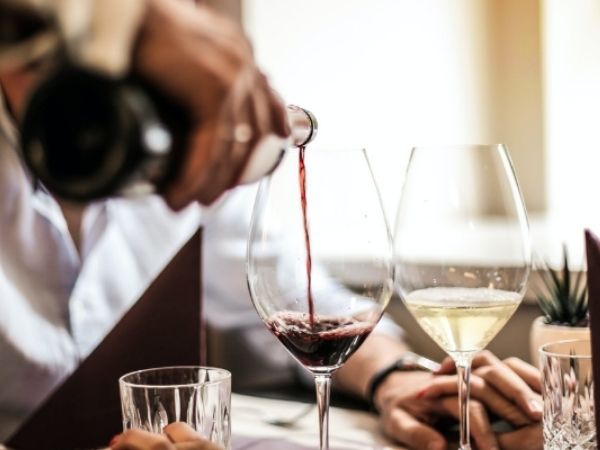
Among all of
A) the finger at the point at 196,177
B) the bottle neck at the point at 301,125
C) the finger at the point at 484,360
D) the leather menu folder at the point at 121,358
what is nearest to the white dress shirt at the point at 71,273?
the leather menu folder at the point at 121,358

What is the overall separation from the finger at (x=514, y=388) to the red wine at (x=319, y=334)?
0.54 ft

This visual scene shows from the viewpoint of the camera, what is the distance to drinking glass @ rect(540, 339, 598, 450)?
61 centimetres

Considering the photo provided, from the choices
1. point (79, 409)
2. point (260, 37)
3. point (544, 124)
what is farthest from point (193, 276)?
point (544, 124)

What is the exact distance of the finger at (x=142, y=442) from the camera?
50 cm

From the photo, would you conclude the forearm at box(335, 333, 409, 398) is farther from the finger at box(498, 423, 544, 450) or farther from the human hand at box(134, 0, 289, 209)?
the human hand at box(134, 0, 289, 209)

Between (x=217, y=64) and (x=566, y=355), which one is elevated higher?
(x=217, y=64)

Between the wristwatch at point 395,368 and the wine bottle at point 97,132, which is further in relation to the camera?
the wristwatch at point 395,368

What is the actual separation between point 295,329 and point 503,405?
0.22m

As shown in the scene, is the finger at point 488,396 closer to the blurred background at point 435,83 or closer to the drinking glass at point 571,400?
the drinking glass at point 571,400

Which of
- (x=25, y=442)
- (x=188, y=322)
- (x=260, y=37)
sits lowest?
(x=25, y=442)

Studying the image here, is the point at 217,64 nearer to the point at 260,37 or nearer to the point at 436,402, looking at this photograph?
the point at 436,402

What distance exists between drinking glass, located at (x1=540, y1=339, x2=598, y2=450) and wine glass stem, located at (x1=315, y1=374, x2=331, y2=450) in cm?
17

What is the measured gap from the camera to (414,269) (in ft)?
2.21

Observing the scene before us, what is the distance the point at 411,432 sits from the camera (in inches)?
28.1
